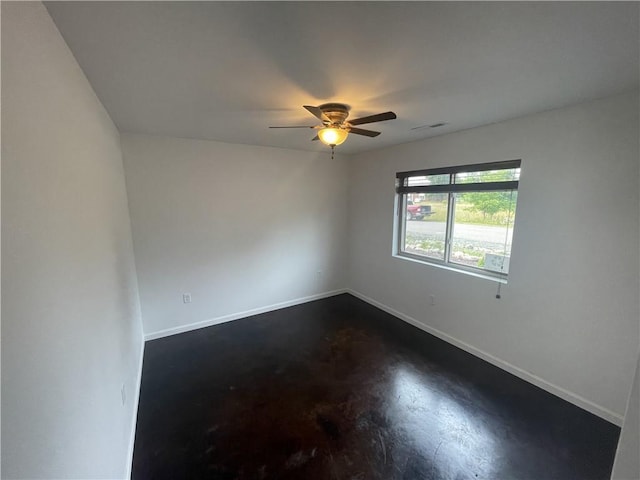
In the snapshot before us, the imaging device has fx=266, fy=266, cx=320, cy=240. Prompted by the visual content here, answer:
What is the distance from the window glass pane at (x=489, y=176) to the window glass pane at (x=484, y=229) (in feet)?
0.45

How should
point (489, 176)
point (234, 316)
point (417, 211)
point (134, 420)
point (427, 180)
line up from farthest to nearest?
point (234, 316) → point (417, 211) → point (427, 180) → point (489, 176) → point (134, 420)

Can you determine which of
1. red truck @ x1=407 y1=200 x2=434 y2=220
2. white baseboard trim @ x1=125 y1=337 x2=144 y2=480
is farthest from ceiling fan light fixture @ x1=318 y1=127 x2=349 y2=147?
white baseboard trim @ x1=125 y1=337 x2=144 y2=480

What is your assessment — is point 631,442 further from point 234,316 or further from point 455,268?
point 234,316

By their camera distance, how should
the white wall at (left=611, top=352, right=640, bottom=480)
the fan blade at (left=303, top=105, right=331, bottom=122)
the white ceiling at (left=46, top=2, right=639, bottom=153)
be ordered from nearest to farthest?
the white wall at (left=611, top=352, right=640, bottom=480)
the white ceiling at (left=46, top=2, right=639, bottom=153)
the fan blade at (left=303, top=105, right=331, bottom=122)

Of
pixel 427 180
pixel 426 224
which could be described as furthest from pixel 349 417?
pixel 427 180

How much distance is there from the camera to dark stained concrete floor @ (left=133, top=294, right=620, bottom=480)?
5.74 ft

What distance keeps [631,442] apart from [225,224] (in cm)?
364

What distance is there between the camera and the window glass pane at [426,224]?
3.42m

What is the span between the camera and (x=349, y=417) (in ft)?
7.00

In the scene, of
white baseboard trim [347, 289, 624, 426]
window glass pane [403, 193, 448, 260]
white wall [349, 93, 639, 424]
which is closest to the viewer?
white wall [349, 93, 639, 424]

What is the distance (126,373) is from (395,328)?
2.95 meters

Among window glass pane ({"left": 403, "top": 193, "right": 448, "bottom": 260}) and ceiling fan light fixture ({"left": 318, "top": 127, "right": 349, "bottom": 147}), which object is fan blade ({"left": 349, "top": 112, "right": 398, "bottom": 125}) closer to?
ceiling fan light fixture ({"left": 318, "top": 127, "right": 349, "bottom": 147})

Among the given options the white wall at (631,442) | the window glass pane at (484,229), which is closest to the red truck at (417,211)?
the window glass pane at (484,229)

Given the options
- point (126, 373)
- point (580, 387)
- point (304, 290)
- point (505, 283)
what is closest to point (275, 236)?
point (304, 290)
